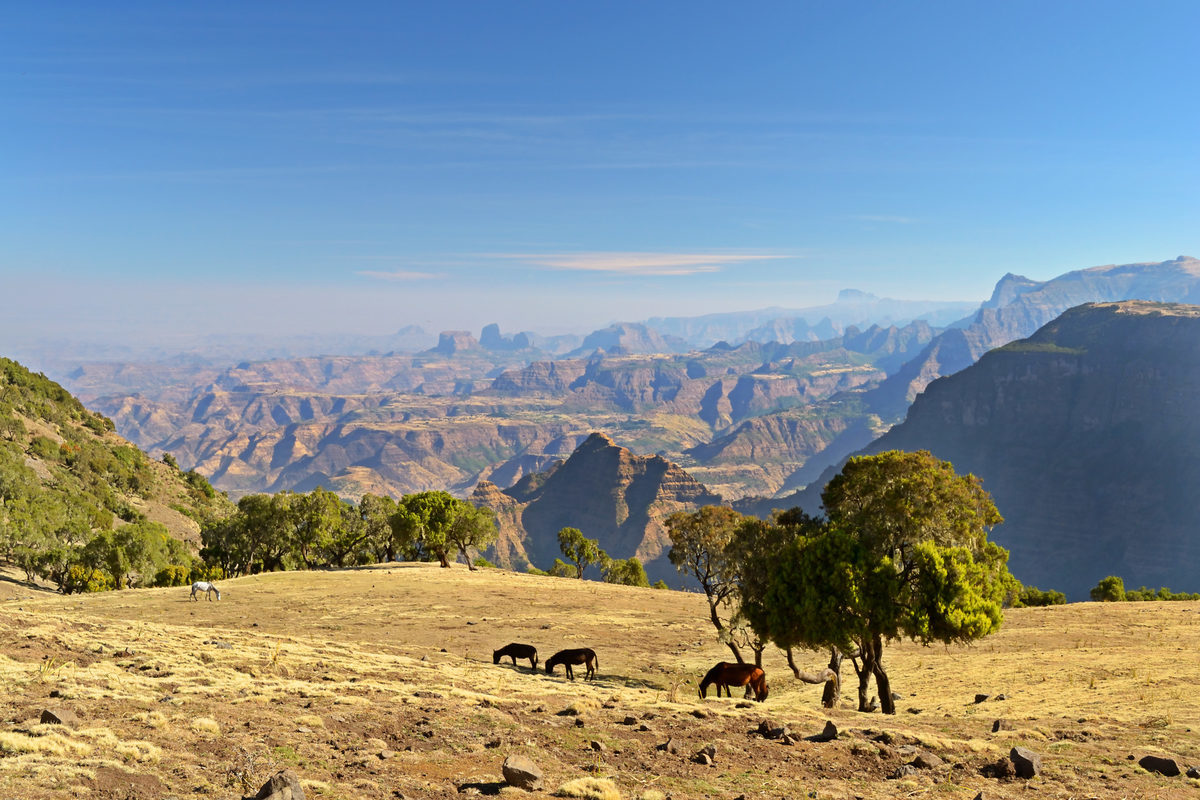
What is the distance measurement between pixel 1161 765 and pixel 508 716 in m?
20.3

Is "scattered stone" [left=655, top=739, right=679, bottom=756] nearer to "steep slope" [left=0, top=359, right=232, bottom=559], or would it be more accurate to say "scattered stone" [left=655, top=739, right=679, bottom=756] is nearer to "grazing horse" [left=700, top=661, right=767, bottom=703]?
"grazing horse" [left=700, top=661, right=767, bottom=703]

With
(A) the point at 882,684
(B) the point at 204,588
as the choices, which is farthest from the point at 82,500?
(A) the point at 882,684

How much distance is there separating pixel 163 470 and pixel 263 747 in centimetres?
19487

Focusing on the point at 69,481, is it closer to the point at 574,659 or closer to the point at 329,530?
→ the point at 329,530

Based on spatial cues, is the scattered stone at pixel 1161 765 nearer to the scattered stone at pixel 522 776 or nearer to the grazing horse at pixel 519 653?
the scattered stone at pixel 522 776

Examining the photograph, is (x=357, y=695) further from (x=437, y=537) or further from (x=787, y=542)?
(x=437, y=537)

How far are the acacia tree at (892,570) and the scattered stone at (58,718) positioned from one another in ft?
87.8

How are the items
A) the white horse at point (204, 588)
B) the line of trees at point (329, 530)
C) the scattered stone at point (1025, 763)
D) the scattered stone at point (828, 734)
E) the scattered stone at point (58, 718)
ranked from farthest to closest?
the line of trees at point (329, 530), the white horse at point (204, 588), the scattered stone at point (828, 734), the scattered stone at point (1025, 763), the scattered stone at point (58, 718)

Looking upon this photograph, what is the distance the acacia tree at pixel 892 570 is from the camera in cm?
2912

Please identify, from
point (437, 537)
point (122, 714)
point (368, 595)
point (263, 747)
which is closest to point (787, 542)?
point (263, 747)

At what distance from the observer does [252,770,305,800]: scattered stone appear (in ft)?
44.3

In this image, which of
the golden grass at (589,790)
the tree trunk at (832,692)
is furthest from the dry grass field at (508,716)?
the tree trunk at (832,692)

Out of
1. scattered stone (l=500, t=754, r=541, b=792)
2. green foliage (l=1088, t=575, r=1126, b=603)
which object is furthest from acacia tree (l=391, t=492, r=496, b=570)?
green foliage (l=1088, t=575, r=1126, b=603)

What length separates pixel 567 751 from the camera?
1984 centimetres
